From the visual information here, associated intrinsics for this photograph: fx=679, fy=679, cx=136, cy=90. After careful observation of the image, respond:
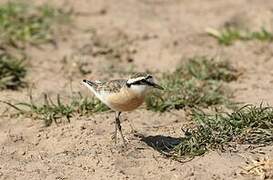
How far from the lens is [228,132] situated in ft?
19.1

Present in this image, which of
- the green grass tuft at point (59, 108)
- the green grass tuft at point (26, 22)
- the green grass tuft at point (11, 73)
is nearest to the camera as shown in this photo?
the green grass tuft at point (59, 108)

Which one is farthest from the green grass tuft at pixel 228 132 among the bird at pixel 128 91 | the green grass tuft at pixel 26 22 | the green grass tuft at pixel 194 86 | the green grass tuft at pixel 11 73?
the green grass tuft at pixel 26 22

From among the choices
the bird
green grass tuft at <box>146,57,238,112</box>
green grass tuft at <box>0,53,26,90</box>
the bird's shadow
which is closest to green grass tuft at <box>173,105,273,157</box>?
the bird's shadow

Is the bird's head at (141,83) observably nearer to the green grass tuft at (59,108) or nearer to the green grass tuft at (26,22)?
the green grass tuft at (59,108)

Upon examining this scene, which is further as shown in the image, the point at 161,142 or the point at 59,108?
the point at 59,108

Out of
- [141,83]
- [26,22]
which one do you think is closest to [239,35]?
[26,22]

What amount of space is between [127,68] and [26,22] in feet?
5.47

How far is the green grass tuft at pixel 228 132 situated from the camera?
5.68 m

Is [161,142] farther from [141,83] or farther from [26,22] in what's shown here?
[26,22]

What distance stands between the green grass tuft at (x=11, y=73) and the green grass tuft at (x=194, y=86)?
1610 mm

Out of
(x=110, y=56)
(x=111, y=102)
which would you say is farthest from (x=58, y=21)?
(x=111, y=102)

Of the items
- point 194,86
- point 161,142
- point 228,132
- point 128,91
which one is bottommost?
point 161,142

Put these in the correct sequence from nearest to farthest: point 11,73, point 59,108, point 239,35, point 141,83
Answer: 1. point 141,83
2. point 59,108
3. point 11,73
4. point 239,35

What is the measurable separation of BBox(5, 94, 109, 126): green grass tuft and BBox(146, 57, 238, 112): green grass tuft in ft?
1.91
